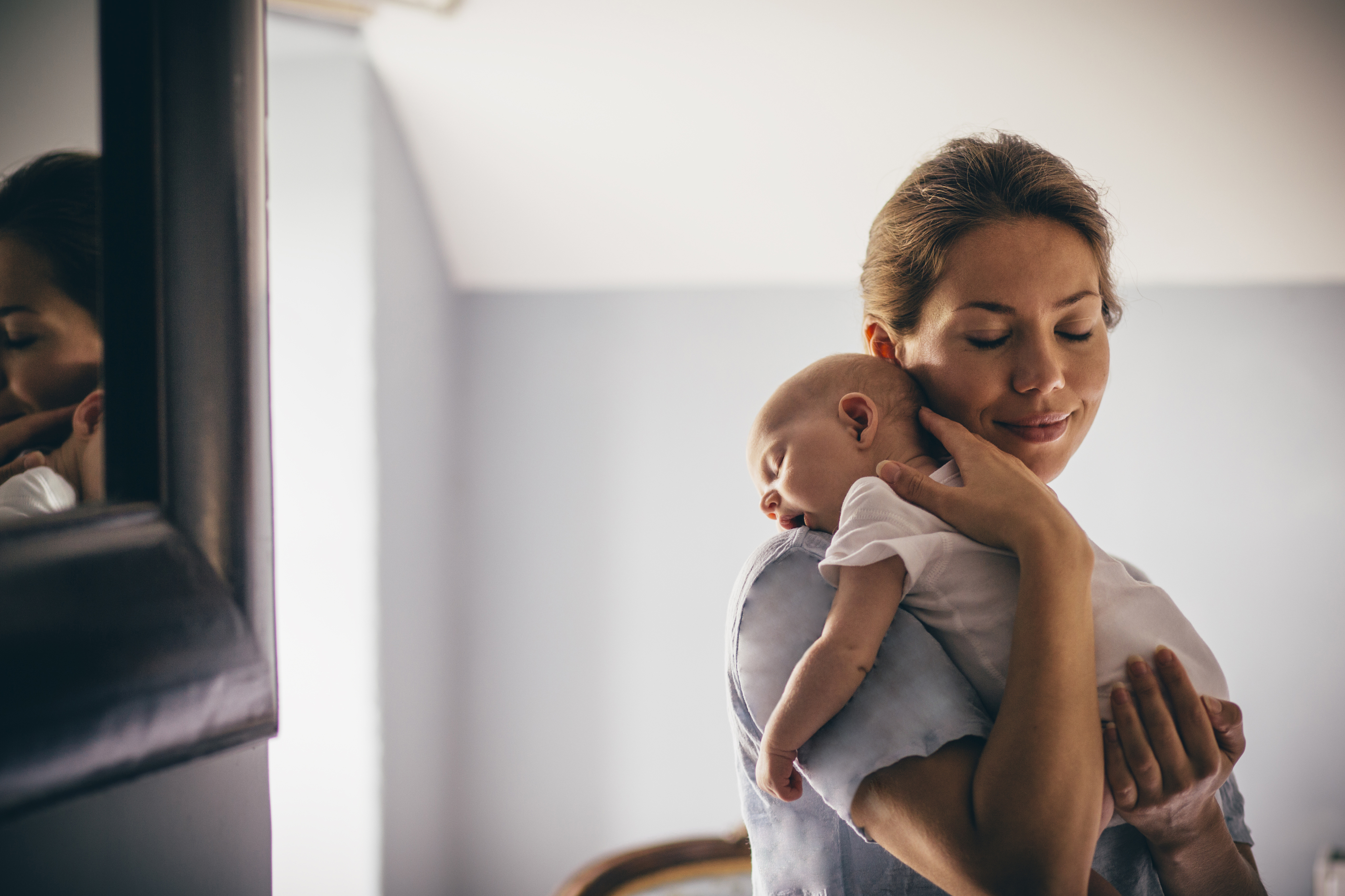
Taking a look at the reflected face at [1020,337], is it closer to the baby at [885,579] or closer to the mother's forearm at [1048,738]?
the baby at [885,579]

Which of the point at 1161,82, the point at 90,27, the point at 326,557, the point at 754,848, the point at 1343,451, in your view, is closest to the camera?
the point at 90,27

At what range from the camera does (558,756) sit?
8.63ft

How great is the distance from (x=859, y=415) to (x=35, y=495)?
74 cm

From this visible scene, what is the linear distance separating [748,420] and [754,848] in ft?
5.70

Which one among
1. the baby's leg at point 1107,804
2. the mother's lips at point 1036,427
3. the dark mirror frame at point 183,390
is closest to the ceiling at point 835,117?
the mother's lips at point 1036,427

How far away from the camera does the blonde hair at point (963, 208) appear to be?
84 cm

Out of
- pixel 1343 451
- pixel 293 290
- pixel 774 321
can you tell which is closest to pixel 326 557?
pixel 293 290

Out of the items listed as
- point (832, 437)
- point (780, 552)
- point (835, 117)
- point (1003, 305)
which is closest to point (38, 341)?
point (780, 552)

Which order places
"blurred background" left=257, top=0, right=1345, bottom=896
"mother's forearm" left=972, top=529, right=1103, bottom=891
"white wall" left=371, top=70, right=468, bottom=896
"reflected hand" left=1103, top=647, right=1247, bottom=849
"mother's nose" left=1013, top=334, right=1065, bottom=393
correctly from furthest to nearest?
"white wall" left=371, top=70, right=468, bottom=896
"blurred background" left=257, top=0, right=1345, bottom=896
"mother's nose" left=1013, top=334, right=1065, bottom=393
"reflected hand" left=1103, top=647, right=1247, bottom=849
"mother's forearm" left=972, top=529, right=1103, bottom=891

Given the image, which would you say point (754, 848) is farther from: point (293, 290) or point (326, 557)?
point (293, 290)

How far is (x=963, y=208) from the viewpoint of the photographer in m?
0.84

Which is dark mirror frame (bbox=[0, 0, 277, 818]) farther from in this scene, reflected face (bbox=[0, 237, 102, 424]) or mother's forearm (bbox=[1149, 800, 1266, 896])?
mother's forearm (bbox=[1149, 800, 1266, 896])

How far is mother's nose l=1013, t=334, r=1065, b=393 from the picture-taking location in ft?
2.68

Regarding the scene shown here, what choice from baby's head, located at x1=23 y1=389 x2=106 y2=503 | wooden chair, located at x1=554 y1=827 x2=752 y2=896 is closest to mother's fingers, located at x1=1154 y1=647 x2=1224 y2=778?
baby's head, located at x1=23 y1=389 x2=106 y2=503
